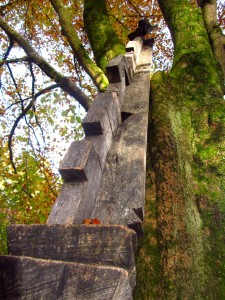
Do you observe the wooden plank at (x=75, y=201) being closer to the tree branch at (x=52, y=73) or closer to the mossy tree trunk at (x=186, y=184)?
the mossy tree trunk at (x=186, y=184)

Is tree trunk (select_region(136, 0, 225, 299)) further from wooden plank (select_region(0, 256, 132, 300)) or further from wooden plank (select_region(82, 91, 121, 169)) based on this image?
wooden plank (select_region(0, 256, 132, 300))

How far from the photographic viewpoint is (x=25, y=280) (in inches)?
41.4

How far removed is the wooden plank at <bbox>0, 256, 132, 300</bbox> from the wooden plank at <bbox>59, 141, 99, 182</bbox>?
0.58 meters

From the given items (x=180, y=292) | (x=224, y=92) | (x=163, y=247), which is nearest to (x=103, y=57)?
(x=224, y=92)

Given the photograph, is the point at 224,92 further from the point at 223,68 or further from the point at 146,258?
the point at 146,258

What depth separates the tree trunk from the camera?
1.88 m

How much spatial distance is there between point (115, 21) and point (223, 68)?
23.9 ft

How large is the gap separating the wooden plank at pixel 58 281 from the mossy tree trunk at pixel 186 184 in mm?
1052

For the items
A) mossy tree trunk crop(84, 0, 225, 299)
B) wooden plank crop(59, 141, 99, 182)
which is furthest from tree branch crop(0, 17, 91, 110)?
wooden plank crop(59, 141, 99, 182)

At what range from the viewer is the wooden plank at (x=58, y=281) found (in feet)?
3.19

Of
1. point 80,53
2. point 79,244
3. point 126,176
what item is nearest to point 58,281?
point 79,244

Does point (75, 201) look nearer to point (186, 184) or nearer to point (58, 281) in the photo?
point (58, 281)

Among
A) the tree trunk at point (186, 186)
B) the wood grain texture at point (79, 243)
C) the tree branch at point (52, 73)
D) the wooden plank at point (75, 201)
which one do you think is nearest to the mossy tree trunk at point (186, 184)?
the tree trunk at point (186, 186)

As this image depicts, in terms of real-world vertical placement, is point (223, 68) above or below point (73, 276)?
above
